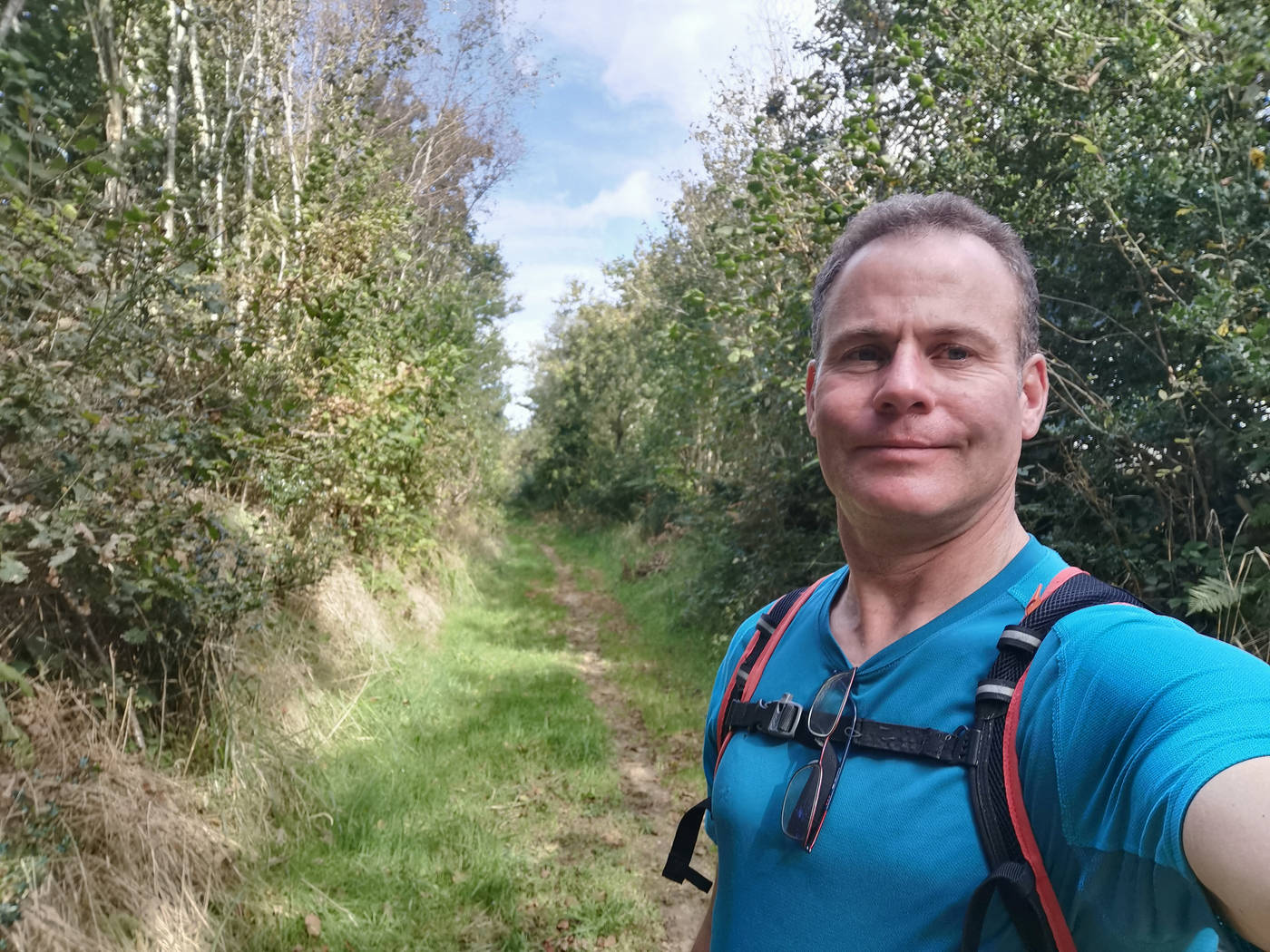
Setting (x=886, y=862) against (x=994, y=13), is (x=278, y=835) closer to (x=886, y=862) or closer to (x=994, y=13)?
(x=886, y=862)

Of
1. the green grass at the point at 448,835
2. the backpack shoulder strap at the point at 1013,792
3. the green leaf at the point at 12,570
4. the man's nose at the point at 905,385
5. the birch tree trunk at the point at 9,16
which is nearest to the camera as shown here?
the backpack shoulder strap at the point at 1013,792

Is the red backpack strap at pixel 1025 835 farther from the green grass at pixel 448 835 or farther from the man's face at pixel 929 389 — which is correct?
the green grass at pixel 448 835

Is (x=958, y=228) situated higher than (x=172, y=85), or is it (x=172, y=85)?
(x=172, y=85)

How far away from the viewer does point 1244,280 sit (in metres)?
4.38

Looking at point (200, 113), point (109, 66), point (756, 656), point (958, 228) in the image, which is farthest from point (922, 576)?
point (200, 113)

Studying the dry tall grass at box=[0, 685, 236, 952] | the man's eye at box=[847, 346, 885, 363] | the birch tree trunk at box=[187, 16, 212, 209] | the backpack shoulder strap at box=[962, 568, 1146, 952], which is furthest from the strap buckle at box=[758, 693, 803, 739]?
the birch tree trunk at box=[187, 16, 212, 209]

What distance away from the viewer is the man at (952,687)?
90 centimetres

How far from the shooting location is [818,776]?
3.96 ft

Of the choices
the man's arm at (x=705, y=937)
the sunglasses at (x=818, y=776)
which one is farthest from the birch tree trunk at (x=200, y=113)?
the sunglasses at (x=818, y=776)

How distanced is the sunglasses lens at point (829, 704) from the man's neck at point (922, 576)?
7 cm

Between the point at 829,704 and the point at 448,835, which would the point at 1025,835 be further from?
the point at 448,835

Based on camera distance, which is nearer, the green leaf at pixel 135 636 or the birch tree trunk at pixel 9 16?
the birch tree trunk at pixel 9 16

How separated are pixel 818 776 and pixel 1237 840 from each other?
0.52m

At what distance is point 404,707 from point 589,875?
2683 millimetres
